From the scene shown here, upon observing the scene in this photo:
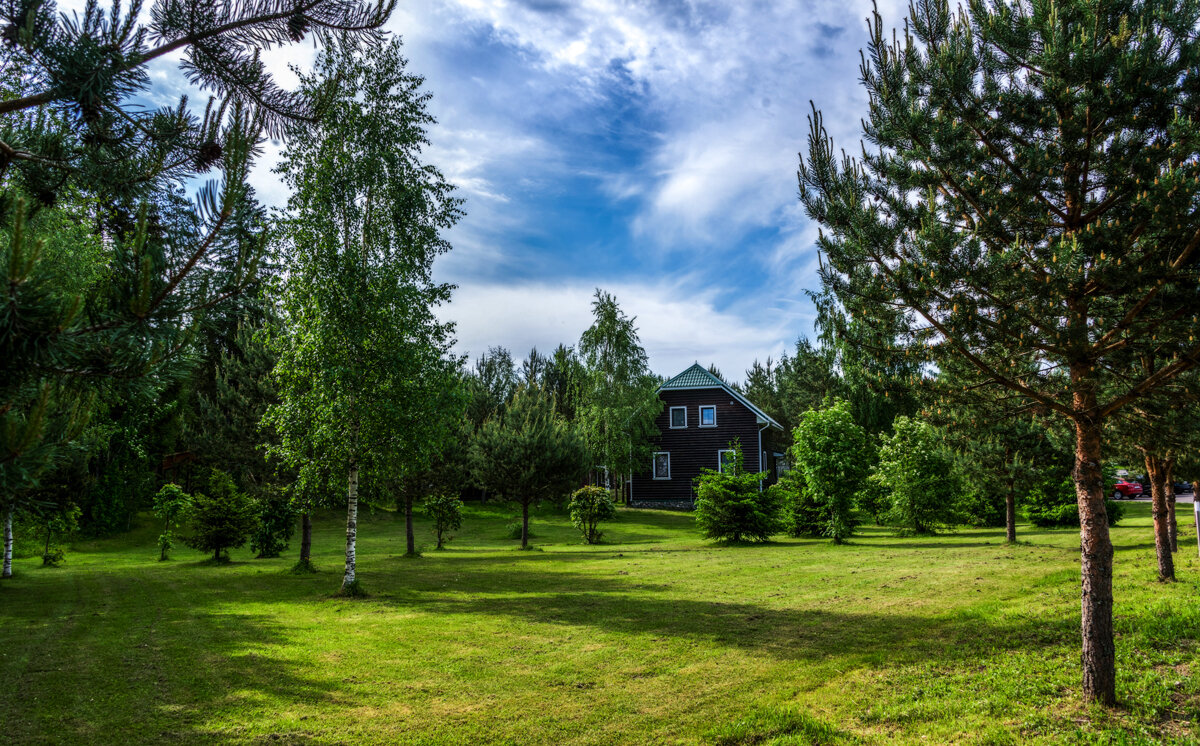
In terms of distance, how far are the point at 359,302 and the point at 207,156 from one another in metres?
10.6

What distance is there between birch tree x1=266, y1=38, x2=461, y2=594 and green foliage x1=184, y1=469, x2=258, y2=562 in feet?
23.4

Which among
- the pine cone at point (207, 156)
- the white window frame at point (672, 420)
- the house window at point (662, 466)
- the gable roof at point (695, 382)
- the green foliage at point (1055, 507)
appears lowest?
the green foliage at point (1055, 507)

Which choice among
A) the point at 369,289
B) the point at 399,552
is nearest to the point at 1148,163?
the point at 369,289

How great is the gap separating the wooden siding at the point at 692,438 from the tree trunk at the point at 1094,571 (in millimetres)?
32605

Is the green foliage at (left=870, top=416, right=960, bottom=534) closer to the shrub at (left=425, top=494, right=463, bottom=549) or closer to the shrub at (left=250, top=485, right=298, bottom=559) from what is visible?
the shrub at (left=425, top=494, right=463, bottom=549)

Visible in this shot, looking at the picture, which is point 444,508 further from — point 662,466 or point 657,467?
point 662,466

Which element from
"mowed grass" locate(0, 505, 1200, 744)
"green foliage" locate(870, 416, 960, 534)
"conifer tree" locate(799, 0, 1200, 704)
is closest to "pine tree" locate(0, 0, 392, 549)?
"mowed grass" locate(0, 505, 1200, 744)

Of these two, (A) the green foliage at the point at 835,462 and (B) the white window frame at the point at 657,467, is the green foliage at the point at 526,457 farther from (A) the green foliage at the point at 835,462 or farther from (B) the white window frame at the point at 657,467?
(B) the white window frame at the point at 657,467

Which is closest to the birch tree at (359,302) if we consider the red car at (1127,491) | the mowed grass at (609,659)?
the mowed grass at (609,659)

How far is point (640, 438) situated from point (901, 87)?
33250 millimetres

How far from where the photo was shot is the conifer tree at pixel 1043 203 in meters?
5.08

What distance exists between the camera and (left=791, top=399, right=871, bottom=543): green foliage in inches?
885

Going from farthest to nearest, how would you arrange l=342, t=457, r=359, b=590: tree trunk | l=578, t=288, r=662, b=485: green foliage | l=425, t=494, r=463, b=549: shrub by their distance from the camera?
l=578, t=288, r=662, b=485: green foliage, l=425, t=494, r=463, b=549: shrub, l=342, t=457, r=359, b=590: tree trunk

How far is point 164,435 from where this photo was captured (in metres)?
28.6
